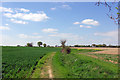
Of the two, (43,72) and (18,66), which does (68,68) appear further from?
(18,66)

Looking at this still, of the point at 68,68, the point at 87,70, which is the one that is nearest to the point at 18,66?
the point at 68,68

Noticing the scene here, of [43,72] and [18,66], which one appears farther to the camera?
[18,66]

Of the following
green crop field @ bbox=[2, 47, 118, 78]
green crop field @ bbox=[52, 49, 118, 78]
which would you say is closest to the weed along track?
green crop field @ bbox=[2, 47, 118, 78]

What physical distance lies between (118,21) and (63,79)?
6276 mm

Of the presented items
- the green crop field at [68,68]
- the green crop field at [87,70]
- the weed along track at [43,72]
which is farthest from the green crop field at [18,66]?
the green crop field at [87,70]

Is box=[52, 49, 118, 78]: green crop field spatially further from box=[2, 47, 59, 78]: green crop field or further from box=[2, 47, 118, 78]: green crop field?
box=[2, 47, 59, 78]: green crop field

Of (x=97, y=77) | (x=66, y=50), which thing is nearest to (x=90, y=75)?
(x=97, y=77)

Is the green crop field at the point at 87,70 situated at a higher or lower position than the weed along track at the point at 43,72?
higher

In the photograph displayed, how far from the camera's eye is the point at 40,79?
8.63 metres

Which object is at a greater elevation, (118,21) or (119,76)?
(118,21)

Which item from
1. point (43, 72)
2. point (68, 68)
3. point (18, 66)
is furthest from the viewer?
point (18, 66)

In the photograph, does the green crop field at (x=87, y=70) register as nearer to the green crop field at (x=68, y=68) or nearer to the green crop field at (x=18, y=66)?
the green crop field at (x=68, y=68)

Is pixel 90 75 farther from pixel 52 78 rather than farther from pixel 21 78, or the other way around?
pixel 21 78

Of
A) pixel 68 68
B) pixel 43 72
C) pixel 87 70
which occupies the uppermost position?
pixel 87 70
